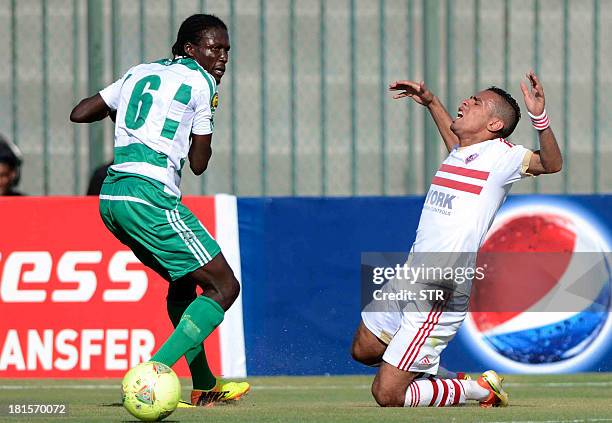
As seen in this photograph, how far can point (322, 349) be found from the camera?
1030 cm

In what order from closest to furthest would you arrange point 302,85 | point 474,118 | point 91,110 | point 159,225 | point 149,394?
point 149,394 → point 159,225 → point 91,110 → point 474,118 → point 302,85

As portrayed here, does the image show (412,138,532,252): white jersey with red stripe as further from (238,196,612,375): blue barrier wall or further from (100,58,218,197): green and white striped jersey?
Answer: (238,196,612,375): blue barrier wall

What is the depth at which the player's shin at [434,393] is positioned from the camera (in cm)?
763

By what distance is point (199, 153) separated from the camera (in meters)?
7.20

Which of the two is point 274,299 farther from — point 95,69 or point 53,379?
point 95,69

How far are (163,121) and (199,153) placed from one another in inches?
9.5

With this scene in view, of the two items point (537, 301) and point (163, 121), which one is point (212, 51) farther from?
point (537, 301)

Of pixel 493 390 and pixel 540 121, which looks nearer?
pixel 540 121

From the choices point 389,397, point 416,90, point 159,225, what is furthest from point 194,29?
point 389,397

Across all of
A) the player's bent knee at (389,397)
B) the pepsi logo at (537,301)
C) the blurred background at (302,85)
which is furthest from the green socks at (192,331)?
the blurred background at (302,85)

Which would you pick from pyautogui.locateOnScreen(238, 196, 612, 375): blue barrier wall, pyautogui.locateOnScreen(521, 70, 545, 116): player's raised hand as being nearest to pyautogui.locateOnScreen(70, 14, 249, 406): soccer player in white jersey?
pyautogui.locateOnScreen(521, 70, 545, 116): player's raised hand

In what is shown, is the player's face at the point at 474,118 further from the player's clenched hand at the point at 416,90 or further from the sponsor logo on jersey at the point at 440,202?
the player's clenched hand at the point at 416,90

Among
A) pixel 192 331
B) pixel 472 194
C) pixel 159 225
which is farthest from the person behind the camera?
pixel 472 194

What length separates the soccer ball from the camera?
21.2ft
